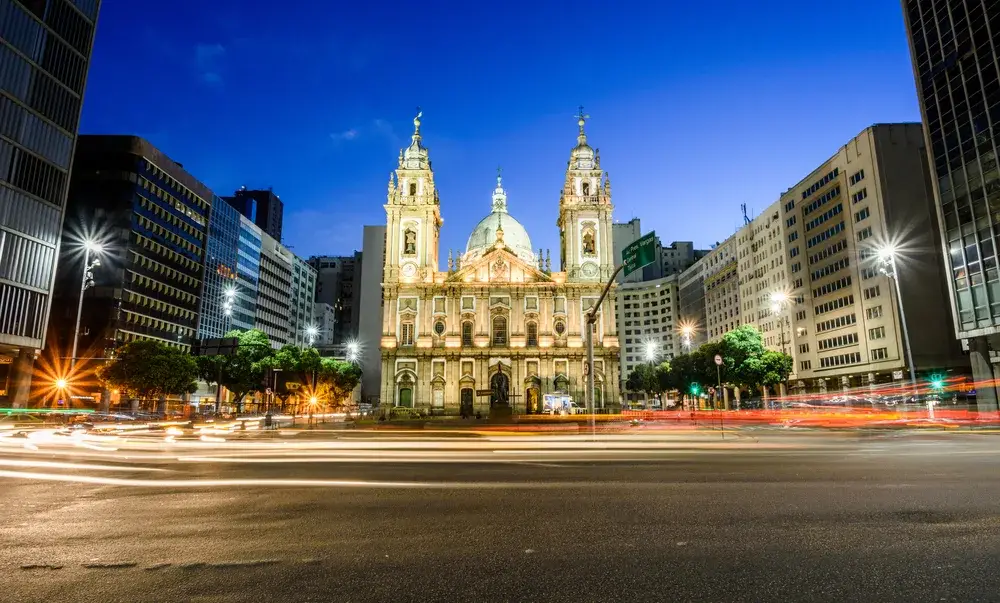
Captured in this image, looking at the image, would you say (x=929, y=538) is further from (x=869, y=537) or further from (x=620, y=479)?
(x=620, y=479)

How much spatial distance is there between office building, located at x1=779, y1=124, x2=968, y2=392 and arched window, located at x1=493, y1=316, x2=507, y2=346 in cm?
4137

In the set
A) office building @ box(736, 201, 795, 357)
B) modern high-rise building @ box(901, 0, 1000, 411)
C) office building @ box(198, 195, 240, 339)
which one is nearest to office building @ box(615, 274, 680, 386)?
office building @ box(736, 201, 795, 357)

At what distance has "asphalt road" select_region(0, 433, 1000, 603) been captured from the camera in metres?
4.65

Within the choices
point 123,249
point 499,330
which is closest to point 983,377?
point 499,330

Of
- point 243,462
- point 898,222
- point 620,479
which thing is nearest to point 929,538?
point 620,479

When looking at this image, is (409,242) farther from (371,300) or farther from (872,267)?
(371,300)

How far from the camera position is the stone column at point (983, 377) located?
43531 mm

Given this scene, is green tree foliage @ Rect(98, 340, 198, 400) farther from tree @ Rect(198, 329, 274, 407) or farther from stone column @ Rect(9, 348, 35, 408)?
stone column @ Rect(9, 348, 35, 408)

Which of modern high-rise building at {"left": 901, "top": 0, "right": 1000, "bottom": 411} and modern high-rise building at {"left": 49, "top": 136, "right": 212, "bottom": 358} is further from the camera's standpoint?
modern high-rise building at {"left": 49, "top": 136, "right": 212, "bottom": 358}

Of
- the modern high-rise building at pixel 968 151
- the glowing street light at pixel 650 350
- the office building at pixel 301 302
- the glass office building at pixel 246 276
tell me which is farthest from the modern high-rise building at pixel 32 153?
the glowing street light at pixel 650 350

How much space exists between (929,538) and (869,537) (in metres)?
0.59

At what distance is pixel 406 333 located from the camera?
75.1 metres

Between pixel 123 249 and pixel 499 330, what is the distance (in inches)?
1826

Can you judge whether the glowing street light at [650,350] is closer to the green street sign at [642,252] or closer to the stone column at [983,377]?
the stone column at [983,377]
